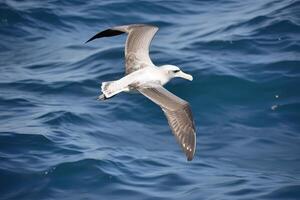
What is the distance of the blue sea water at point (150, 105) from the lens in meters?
11.8

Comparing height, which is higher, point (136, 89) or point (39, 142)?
point (136, 89)

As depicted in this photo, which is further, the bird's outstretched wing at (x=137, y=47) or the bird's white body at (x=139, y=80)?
the bird's outstretched wing at (x=137, y=47)

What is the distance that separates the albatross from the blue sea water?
4.01ft

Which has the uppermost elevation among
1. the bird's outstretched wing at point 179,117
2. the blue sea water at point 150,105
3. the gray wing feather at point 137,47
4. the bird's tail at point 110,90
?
the gray wing feather at point 137,47

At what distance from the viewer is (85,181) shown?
38.8ft

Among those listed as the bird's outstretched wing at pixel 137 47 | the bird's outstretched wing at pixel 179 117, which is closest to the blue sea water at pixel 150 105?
the bird's outstretched wing at pixel 179 117

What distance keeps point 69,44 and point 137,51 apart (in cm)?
492

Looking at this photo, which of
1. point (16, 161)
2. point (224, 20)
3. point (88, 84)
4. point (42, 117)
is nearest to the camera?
point (16, 161)

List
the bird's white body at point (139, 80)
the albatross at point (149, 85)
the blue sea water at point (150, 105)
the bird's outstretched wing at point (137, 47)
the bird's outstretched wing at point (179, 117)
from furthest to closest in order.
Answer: the bird's outstretched wing at point (137, 47) < the blue sea water at point (150, 105) < the bird's white body at point (139, 80) < the albatross at point (149, 85) < the bird's outstretched wing at point (179, 117)

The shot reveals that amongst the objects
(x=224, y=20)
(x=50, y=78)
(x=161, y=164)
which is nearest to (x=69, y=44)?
(x=50, y=78)

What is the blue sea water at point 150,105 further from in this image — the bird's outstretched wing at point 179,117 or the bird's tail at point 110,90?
the bird's tail at point 110,90

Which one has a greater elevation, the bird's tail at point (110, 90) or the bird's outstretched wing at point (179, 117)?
the bird's tail at point (110, 90)

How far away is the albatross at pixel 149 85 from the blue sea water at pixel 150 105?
122cm

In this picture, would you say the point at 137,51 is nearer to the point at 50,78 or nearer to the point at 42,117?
the point at 42,117
